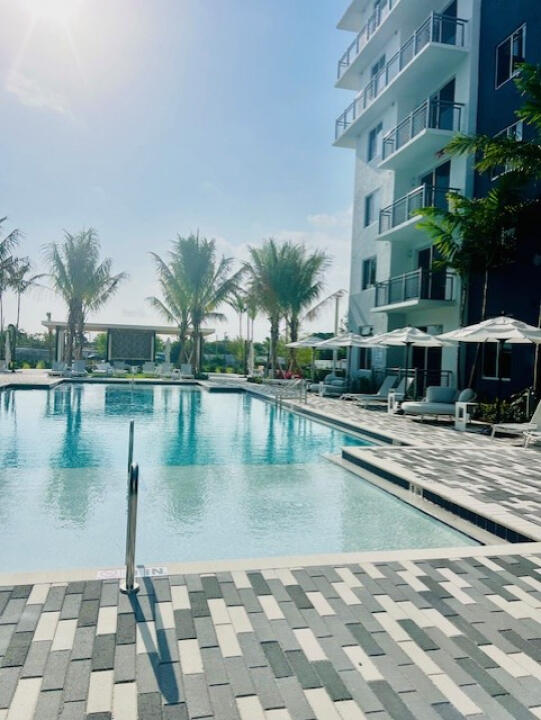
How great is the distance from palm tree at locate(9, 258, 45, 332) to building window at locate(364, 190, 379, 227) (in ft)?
63.0

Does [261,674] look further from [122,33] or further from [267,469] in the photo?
[122,33]

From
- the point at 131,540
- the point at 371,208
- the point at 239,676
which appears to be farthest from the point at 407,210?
the point at 239,676

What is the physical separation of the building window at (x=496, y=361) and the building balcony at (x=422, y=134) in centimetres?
681

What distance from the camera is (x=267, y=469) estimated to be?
842 cm

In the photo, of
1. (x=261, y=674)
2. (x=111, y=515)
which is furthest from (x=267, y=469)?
(x=261, y=674)

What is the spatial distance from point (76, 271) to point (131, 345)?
1074cm

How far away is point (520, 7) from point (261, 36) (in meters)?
6.83

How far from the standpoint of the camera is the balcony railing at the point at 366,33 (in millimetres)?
21312

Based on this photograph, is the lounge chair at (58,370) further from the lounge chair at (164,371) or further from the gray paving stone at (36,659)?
the gray paving stone at (36,659)

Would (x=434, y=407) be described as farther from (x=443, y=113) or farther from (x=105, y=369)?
(x=105, y=369)

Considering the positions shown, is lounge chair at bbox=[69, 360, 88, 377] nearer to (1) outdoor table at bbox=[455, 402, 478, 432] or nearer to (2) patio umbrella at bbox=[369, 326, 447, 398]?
(2) patio umbrella at bbox=[369, 326, 447, 398]

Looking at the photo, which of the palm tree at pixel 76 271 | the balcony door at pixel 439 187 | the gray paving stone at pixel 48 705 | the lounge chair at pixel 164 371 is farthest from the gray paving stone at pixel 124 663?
the palm tree at pixel 76 271

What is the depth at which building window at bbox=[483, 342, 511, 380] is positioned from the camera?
568 inches

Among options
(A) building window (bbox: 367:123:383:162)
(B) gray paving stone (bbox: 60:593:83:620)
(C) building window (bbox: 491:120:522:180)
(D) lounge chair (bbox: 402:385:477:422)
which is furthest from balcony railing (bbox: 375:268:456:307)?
(B) gray paving stone (bbox: 60:593:83:620)
